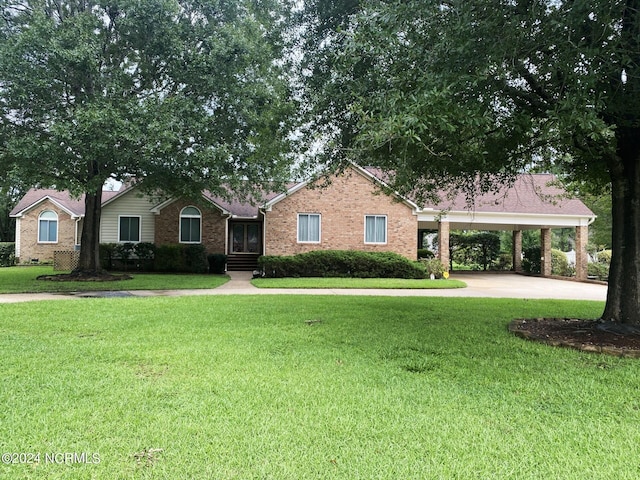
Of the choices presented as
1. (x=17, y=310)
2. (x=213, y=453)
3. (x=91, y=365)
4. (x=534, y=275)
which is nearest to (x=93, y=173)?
(x=17, y=310)

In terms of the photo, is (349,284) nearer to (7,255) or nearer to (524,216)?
(524,216)

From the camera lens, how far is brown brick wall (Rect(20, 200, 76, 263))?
26.8 meters

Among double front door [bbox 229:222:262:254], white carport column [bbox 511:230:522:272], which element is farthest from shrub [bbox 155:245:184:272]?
white carport column [bbox 511:230:522:272]

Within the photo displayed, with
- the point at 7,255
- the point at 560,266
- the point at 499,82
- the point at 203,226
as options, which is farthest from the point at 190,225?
the point at 560,266

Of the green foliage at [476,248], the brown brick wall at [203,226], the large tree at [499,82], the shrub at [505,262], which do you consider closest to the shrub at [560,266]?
the shrub at [505,262]

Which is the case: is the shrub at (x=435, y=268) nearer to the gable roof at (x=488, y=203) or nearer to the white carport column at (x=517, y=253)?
the gable roof at (x=488, y=203)

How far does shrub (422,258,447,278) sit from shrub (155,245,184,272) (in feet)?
38.3

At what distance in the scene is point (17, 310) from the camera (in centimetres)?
866

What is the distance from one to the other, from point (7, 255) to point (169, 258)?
14.3 m

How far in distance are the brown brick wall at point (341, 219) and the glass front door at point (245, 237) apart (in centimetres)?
423

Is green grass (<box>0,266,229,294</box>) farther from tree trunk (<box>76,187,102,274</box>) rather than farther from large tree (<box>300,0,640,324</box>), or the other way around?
large tree (<box>300,0,640,324</box>)

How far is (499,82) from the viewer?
18.1 feet

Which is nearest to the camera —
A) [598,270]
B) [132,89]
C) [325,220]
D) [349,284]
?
[132,89]

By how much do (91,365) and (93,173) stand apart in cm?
1291
